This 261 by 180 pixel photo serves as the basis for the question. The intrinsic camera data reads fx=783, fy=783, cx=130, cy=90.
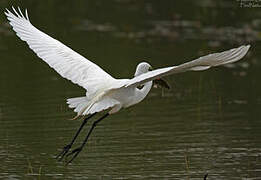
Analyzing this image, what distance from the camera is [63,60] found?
852 cm

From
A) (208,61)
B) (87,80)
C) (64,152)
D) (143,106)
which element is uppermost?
(208,61)

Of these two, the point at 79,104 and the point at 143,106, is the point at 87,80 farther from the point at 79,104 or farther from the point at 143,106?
the point at 143,106

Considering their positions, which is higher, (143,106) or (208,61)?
(208,61)

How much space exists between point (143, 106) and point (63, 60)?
3.23m

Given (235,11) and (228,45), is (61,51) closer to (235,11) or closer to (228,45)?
(228,45)

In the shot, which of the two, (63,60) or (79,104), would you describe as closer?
(79,104)

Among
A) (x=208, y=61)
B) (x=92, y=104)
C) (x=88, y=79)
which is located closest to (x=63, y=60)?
(x=88, y=79)

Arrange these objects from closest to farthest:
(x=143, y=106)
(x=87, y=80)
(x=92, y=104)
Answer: (x=92, y=104) < (x=87, y=80) < (x=143, y=106)

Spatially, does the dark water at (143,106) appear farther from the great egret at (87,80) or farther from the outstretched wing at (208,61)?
the outstretched wing at (208,61)

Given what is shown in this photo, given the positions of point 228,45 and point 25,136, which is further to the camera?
point 228,45

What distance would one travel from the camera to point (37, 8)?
2075cm

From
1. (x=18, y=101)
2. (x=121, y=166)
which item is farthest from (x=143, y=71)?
(x=18, y=101)

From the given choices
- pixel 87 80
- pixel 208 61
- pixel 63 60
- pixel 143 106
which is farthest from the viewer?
pixel 143 106

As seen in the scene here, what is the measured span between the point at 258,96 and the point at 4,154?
490cm
